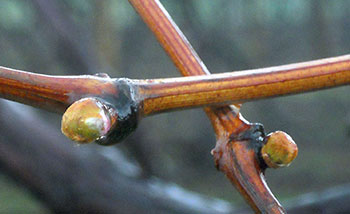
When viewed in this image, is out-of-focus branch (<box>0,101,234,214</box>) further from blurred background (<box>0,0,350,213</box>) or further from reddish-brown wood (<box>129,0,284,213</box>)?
reddish-brown wood (<box>129,0,284,213</box>)

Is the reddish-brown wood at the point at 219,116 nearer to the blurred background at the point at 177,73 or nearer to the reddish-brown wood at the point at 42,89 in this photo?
the reddish-brown wood at the point at 42,89

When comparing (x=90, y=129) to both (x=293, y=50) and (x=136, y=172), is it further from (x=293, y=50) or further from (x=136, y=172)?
(x=293, y=50)

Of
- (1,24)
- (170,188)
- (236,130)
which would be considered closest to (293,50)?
(1,24)

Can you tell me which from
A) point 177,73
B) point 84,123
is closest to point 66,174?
point 84,123

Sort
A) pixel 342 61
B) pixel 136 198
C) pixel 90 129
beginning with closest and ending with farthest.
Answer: pixel 90 129 → pixel 342 61 → pixel 136 198

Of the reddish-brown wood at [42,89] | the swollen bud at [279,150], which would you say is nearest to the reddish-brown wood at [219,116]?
the swollen bud at [279,150]

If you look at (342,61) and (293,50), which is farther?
(293,50)

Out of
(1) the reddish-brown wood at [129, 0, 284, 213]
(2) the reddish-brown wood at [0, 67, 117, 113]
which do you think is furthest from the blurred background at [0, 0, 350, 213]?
(2) the reddish-brown wood at [0, 67, 117, 113]

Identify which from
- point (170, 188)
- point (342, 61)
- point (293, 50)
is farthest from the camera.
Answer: point (293, 50)
